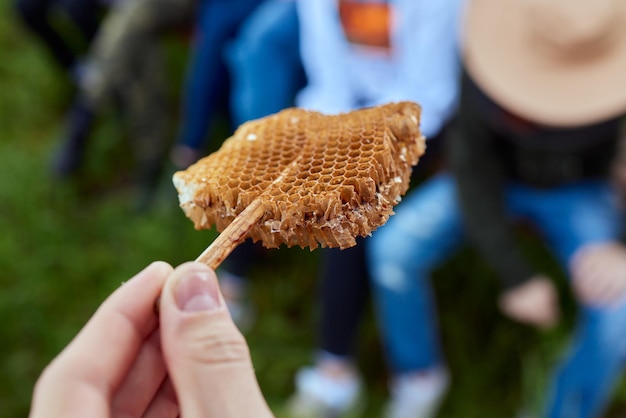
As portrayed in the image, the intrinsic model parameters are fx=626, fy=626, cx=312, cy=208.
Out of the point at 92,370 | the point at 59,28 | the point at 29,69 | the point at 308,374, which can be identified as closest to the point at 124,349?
the point at 92,370

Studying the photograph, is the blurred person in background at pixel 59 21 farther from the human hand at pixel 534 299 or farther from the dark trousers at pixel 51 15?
the human hand at pixel 534 299

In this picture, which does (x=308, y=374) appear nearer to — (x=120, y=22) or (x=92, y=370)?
(x=92, y=370)

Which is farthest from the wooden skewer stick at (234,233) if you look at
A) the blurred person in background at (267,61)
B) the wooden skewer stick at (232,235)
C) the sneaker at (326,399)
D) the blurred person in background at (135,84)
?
the blurred person in background at (135,84)

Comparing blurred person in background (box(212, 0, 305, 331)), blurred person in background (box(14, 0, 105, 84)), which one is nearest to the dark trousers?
blurred person in background (box(14, 0, 105, 84))

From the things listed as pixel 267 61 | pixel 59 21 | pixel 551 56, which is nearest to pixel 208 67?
pixel 267 61

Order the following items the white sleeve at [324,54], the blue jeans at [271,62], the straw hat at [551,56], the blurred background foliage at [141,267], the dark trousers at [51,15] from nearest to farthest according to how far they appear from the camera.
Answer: the straw hat at [551,56], the white sleeve at [324,54], the blue jeans at [271,62], the blurred background foliage at [141,267], the dark trousers at [51,15]

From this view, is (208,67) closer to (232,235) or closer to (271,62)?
(271,62)
